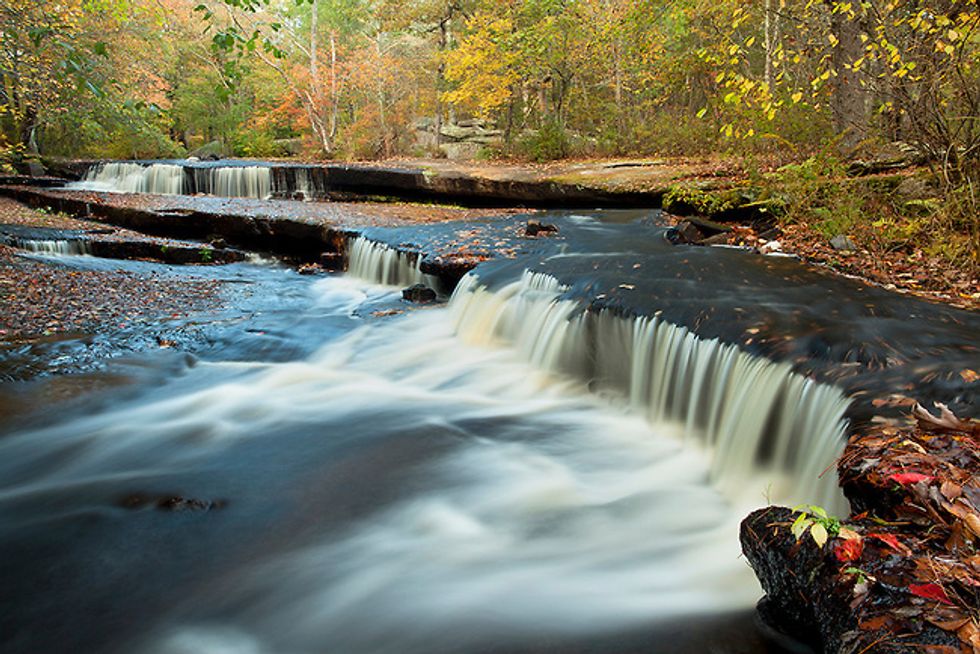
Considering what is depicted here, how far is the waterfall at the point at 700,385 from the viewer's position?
3863mm

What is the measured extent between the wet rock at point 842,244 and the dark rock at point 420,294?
5437mm

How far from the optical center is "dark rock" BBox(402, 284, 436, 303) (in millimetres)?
9281

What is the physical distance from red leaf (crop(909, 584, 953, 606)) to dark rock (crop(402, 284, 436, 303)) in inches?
303

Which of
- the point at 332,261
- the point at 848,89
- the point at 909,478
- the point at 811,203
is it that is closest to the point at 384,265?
the point at 332,261

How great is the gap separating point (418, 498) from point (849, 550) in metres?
2.73

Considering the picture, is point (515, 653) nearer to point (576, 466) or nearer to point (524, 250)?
point (576, 466)

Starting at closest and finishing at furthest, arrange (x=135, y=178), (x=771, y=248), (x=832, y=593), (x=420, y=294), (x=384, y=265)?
(x=832, y=593) → (x=771, y=248) → (x=420, y=294) → (x=384, y=265) → (x=135, y=178)

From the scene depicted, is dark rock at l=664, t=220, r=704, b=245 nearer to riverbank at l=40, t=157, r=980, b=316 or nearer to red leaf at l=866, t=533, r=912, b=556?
riverbank at l=40, t=157, r=980, b=316

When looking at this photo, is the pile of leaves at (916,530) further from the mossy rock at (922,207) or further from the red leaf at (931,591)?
the mossy rock at (922,207)

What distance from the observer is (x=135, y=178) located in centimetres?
1916

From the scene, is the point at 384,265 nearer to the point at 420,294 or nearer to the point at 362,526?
the point at 420,294

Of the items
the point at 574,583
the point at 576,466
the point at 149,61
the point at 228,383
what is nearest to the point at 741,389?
the point at 576,466

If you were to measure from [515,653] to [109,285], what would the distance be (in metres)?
8.16

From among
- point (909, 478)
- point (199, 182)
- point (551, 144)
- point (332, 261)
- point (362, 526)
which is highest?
point (551, 144)
